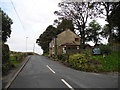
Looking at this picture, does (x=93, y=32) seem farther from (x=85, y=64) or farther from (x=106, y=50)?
(x=85, y=64)

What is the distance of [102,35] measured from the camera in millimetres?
93188

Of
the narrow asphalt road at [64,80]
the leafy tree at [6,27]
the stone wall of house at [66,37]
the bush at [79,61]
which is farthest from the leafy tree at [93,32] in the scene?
the narrow asphalt road at [64,80]

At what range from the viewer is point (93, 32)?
91188mm

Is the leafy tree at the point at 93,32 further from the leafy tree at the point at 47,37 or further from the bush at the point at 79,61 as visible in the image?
the bush at the point at 79,61

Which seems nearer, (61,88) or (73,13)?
(61,88)

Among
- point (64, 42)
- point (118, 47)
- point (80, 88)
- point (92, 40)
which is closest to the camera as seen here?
point (80, 88)

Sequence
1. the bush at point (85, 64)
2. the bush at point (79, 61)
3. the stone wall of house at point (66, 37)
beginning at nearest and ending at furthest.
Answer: the bush at point (85, 64) < the bush at point (79, 61) < the stone wall of house at point (66, 37)

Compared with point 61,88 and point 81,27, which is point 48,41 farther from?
point 61,88

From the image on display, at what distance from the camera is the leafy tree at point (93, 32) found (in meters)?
88.4

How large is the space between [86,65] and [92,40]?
63959mm

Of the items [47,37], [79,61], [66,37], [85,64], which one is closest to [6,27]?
[66,37]

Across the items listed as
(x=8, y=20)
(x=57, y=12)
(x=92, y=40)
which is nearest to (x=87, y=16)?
(x=57, y=12)

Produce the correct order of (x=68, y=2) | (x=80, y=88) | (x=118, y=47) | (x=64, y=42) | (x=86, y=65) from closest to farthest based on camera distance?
1. (x=80, y=88)
2. (x=86, y=65)
3. (x=118, y=47)
4. (x=68, y=2)
5. (x=64, y=42)

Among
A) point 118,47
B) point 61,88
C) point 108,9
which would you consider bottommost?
point 61,88
